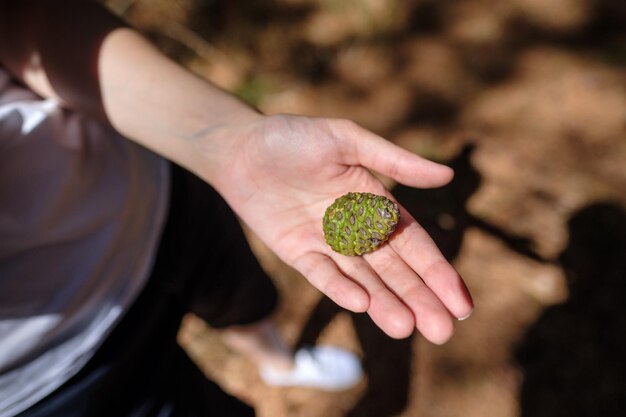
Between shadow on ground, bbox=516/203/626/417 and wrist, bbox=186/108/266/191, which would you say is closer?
wrist, bbox=186/108/266/191

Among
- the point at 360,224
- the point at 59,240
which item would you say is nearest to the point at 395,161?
the point at 360,224

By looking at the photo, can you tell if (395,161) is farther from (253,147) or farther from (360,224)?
(253,147)

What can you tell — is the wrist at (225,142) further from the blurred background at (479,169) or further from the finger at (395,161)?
the blurred background at (479,169)

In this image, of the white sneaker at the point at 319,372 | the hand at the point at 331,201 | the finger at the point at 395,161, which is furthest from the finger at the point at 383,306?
the white sneaker at the point at 319,372

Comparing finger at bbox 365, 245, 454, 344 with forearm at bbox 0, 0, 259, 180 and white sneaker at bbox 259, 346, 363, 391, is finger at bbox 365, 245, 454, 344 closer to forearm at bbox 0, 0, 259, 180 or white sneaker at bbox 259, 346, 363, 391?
forearm at bbox 0, 0, 259, 180

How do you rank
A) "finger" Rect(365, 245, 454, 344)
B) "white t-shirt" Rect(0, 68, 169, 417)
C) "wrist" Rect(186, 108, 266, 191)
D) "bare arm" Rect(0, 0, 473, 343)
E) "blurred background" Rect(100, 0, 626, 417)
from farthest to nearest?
1. "blurred background" Rect(100, 0, 626, 417)
2. "wrist" Rect(186, 108, 266, 191)
3. "bare arm" Rect(0, 0, 473, 343)
4. "finger" Rect(365, 245, 454, 344)
5. "white t-shirt" Rect(0, 68, 169, 417)

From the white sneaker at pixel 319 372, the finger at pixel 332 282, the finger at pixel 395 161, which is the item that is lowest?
the white sneaker at pixel 319 372

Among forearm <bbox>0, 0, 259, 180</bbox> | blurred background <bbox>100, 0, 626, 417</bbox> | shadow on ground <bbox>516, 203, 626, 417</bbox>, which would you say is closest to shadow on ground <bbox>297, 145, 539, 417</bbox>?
blurred background <bbox>100, 0, 626, 417</bbox>

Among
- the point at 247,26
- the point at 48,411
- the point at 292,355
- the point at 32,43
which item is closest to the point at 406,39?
the point at 247,26
